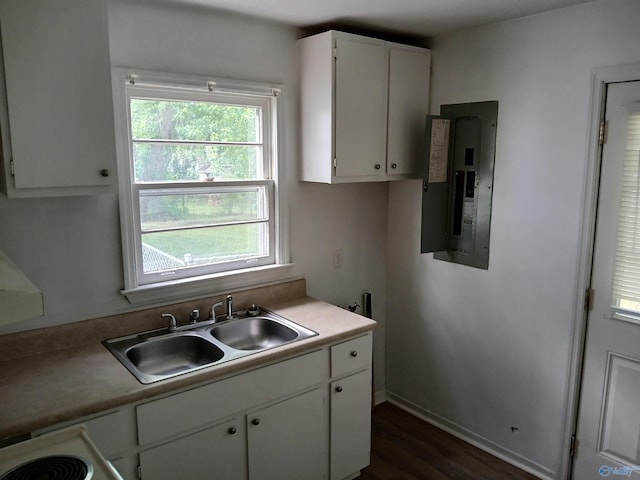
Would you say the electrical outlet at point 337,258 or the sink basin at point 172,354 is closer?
the sink basin at point 172,354

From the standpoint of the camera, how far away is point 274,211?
9.55 ft

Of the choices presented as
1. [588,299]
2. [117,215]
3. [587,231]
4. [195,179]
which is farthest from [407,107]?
[117,215]

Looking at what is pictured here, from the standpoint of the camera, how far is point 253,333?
2.68 meters

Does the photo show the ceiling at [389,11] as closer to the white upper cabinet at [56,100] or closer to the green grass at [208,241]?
the white upper cabinet at [56,100]

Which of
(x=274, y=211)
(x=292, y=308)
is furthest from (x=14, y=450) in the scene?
(x=274, y=211)

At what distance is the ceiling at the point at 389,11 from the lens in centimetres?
233

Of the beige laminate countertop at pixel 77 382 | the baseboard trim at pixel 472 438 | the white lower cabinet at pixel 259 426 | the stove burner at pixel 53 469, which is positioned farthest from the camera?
the baseboard trim at pixel 472 438

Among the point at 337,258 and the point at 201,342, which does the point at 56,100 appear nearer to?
the point at 201,342

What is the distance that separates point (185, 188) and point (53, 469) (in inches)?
59.3

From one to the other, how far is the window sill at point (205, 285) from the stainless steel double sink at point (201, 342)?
0.53 feet

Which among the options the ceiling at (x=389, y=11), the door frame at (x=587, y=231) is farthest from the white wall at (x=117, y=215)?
the door frame at (x=587, y=231)

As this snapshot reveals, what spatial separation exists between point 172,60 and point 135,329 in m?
1.34

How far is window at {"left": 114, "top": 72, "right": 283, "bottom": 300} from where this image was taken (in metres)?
2.38

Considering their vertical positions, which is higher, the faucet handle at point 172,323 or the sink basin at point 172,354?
the faucet handle at point 172,323
